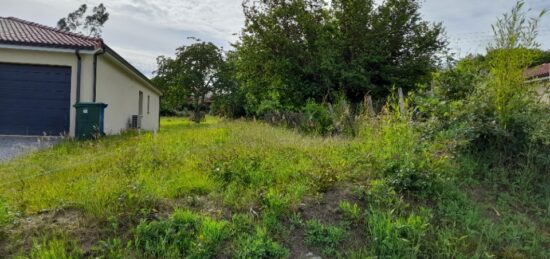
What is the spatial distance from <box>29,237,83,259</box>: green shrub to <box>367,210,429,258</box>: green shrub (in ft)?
6.97

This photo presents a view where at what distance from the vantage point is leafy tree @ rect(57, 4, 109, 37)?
42625mm

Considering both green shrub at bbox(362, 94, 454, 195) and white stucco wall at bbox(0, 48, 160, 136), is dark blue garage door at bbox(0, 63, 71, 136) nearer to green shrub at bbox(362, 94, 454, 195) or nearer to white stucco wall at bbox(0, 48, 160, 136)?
white stucco wall at bbox(0, 48, 160, 136)

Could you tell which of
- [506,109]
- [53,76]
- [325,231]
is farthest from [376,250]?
[53,76]

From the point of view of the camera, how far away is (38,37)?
8680 mm

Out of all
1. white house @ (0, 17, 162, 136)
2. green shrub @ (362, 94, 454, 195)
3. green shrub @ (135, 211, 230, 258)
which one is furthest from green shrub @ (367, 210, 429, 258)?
white house @ (0, 17, 162, 136)

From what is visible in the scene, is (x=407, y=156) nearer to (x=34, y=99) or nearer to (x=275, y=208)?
(x=275, y=208)

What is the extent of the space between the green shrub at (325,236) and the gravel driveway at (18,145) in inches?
191

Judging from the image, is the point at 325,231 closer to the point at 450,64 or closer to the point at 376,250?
the point at 376,250

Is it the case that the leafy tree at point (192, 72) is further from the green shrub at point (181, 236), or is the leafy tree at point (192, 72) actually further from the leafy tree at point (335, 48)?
the green shrub at point (181, 236)

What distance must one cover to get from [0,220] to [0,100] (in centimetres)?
754

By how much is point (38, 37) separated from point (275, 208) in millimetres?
8925

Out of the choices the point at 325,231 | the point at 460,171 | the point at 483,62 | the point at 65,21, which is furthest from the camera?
the point at 65,21

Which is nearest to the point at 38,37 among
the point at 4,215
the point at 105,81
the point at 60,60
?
the point at 60,60

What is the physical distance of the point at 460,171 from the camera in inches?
158
